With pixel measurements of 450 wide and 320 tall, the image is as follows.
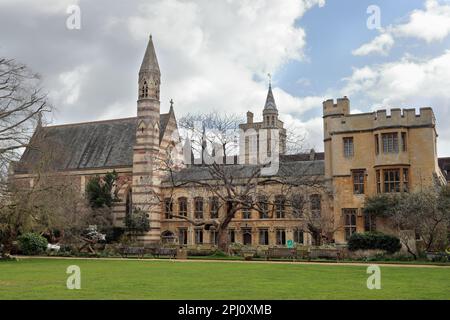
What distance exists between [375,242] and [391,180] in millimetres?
8483

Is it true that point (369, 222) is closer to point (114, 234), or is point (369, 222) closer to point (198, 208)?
point (198, 208)

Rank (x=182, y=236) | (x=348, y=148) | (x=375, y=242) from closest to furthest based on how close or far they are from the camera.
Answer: (x=375, y=242), (x=348, y=148), (x=182, y=236)

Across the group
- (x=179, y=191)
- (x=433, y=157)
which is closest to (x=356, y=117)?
(x=433, y=157)

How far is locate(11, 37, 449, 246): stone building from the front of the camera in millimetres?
37719

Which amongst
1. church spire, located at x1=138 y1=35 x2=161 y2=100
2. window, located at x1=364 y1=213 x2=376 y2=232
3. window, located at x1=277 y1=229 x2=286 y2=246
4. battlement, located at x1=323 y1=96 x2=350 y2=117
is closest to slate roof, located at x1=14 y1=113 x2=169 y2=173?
church spire, located at x1=138 y1=35 x2=161 y2=100

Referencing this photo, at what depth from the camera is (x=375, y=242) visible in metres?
30.8

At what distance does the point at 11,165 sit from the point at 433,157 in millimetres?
27301

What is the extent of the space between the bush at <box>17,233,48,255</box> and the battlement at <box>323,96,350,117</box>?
23084 millimetres

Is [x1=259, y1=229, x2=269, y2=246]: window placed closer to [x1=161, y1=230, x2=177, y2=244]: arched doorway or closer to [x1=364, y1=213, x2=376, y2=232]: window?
[x1=161, y1=230, x2=177, y2=244]: arched doorway

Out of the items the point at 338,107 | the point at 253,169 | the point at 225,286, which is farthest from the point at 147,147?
the point at 225,286

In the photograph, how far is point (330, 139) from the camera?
1619 inches

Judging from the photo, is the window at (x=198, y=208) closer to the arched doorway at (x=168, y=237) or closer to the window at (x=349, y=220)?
the arched doorway at (x=168, y=237)

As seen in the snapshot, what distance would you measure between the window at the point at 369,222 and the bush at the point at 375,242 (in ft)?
22.4
